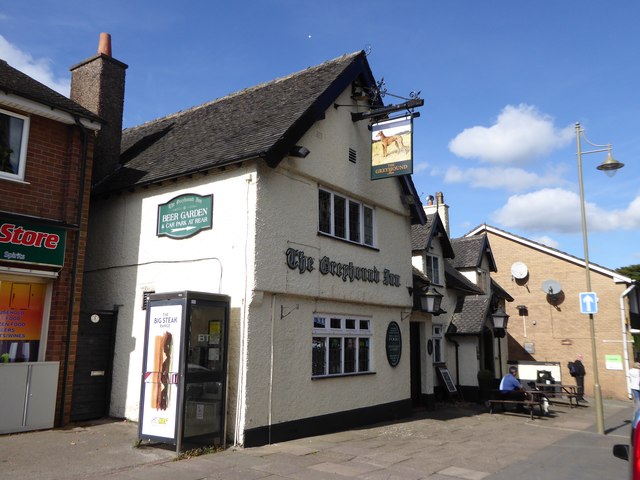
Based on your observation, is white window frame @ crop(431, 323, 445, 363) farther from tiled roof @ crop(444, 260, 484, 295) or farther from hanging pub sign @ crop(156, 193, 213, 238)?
hanging pub sign @ crop(156, 193, 213, 238)

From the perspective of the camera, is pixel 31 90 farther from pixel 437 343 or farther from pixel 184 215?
pixel 437 343

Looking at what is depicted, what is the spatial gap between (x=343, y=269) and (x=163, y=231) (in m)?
4.16

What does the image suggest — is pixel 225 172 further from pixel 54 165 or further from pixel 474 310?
pixel 474 310

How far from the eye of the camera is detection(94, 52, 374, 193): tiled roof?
435 inches

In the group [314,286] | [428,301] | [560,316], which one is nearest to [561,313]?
[560,316]

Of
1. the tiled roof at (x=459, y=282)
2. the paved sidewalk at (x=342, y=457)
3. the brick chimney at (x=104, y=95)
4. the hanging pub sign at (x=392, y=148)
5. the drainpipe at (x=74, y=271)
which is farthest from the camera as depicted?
the tiled roof at (x=459, y=282)

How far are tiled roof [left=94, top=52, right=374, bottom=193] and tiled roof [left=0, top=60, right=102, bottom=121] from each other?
203cm

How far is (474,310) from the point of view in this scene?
21.1 metres

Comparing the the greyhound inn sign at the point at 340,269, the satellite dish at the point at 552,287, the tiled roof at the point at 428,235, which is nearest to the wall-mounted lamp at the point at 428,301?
the the greyhound inn sign at the point at 340,269

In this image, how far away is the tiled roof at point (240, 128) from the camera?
435 inches

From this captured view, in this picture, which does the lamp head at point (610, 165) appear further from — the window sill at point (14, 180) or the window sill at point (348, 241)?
the window sill at point (14, 180)

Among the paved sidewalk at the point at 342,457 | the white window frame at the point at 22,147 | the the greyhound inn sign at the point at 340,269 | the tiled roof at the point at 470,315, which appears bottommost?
the paved sidewalk at the point at 342,457

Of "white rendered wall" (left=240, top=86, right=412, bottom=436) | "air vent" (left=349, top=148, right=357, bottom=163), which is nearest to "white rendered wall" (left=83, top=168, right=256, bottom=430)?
"white rendered wall" (left=240, top=86, right=412, bottom=436)

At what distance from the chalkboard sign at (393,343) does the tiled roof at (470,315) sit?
6.27m
